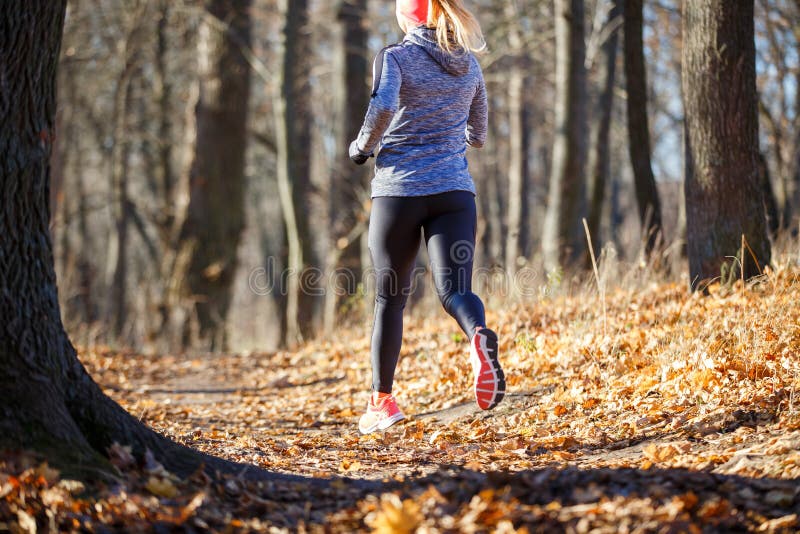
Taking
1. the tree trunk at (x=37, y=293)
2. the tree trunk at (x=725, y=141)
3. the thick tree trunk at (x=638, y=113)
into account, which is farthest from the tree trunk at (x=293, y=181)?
the tree trunk at (x=37, y=293)

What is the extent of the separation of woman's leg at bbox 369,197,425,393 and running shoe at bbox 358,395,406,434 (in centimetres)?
7

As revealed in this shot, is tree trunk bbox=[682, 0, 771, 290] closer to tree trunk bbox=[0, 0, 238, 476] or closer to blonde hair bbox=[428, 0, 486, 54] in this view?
blonde hair bbox=[428, 0, 486, 54]

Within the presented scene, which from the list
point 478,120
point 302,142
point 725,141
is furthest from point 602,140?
point 302,142

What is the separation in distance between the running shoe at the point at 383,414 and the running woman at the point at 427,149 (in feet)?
2.31

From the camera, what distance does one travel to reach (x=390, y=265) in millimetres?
4113

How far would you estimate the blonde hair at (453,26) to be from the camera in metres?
3.94

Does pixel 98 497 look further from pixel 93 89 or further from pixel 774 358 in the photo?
pixel 93 89

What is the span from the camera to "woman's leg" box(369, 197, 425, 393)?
13.2 feet

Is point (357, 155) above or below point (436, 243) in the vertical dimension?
above

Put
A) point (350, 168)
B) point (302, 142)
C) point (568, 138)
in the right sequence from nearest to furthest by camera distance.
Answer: point (568, 138), point (350, 168), point (302, 142)

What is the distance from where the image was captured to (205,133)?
479 inches

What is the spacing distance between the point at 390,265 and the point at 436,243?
29 centimetres

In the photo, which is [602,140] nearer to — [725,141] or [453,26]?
[725,141]

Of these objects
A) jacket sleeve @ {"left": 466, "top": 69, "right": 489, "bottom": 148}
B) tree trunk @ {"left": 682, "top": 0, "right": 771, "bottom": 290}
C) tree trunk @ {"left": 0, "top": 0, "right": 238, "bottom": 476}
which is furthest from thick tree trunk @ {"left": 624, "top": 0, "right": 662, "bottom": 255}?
tree trunk @ {"left": 0, "top": 0, "right": 238, "bottom": 476}
